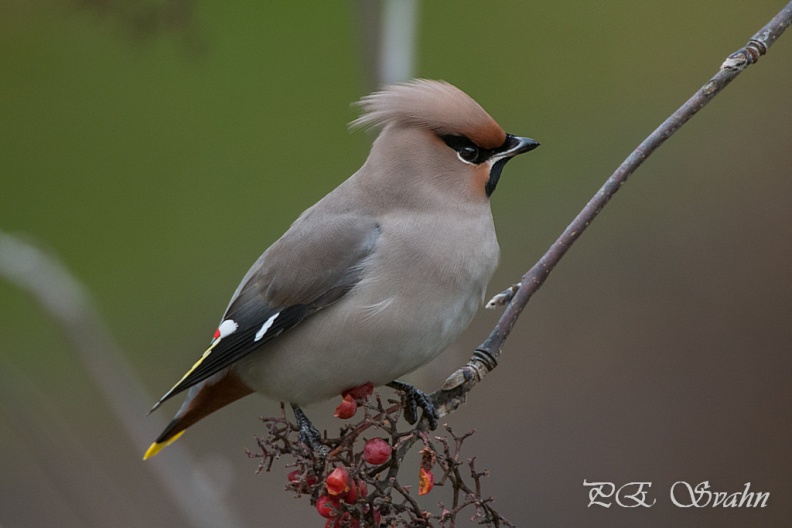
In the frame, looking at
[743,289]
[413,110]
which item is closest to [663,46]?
A: [743,289]

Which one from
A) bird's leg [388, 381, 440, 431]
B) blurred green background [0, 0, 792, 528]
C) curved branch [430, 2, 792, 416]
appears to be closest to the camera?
curved branch [430, 2, 792, 416]

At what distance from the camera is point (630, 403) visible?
19.6ft

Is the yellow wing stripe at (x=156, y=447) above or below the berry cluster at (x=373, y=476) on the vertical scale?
above

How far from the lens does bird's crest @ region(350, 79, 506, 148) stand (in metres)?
3.33

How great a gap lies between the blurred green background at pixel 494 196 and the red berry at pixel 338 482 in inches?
126

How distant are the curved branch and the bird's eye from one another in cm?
55

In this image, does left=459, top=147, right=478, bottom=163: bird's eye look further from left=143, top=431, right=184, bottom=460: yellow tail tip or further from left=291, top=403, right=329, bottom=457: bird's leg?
left=143, top=431, right=184, bottom=460: yellow tail tip

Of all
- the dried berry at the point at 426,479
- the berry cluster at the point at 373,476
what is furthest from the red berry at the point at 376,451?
the dried berry at the point at 426,479

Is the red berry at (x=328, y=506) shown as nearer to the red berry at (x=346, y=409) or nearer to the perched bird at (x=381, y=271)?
the red berry at (x=346, y=409)

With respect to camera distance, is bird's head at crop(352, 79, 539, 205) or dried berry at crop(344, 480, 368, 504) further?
bird's head at crop(352, 79, 539, 205)

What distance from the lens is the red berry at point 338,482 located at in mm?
2646

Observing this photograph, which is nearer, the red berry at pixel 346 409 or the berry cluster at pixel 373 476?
the berry cluster at pixel 373 476

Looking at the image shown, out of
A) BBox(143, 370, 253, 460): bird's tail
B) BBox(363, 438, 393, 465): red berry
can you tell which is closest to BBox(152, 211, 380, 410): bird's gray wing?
BBox(143, 370, 253, 460): bird's tail

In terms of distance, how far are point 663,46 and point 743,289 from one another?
1.83 meters
